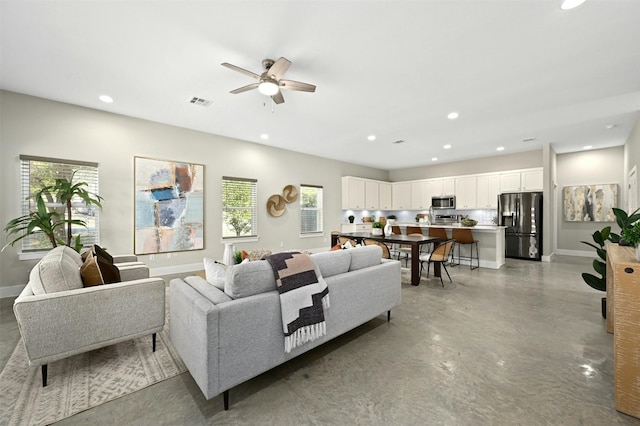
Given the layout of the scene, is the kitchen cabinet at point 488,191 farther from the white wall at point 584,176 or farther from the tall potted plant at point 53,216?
the tall potted plant at point 53,216

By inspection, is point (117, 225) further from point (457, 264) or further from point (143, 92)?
point (457, 264)

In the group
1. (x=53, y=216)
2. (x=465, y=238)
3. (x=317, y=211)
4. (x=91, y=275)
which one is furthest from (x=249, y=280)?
(x=317, y=211)

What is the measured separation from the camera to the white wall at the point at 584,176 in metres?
6.75

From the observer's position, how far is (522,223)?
22.3 feet

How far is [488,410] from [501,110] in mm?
4386

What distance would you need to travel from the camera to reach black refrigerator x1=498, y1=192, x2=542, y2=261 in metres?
6.61

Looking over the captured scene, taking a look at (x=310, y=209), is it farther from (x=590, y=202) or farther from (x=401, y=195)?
(x=590, y=202)

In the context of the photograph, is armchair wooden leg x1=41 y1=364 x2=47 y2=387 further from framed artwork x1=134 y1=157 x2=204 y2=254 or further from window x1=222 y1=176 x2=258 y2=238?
window x1=222 y1=176 x2=258 y2=238

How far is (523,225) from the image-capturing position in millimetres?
6789

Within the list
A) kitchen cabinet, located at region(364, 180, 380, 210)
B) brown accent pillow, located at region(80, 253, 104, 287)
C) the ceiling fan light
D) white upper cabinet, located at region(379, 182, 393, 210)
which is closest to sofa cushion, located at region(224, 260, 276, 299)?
brown accent pillow, located at region(80, 253, 104, 287)

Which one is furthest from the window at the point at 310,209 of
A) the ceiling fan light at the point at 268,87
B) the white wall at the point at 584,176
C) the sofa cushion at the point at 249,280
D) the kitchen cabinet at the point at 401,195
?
the white wall at the point at 584,176

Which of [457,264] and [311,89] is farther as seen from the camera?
[457,264]

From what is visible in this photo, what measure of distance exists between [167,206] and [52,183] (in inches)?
62.3

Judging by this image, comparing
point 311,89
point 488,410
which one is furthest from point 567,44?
point 488,410
